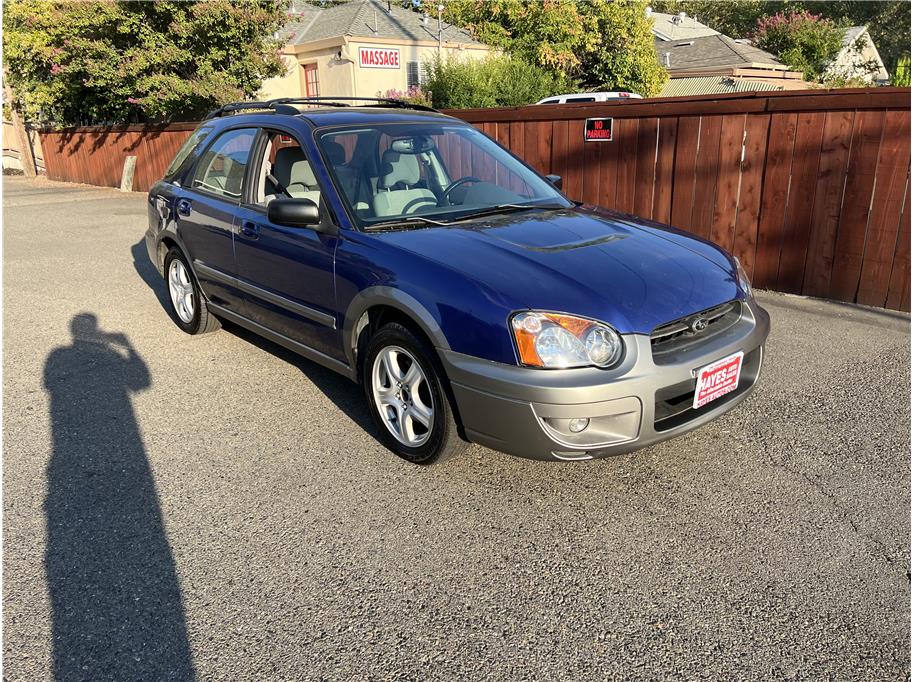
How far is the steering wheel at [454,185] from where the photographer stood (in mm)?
4180

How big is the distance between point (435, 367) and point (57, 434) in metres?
2.35

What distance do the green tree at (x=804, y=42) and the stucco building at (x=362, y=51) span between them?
65.4ft

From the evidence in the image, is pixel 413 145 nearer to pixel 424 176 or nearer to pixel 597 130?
pixel 424 176

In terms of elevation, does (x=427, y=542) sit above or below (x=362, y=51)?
below

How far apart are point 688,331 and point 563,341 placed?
659 millimetres

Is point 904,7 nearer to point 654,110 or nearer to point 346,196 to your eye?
point 654,110

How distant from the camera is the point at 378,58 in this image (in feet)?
98.5

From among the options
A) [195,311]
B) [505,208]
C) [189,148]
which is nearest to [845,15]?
[189,148]

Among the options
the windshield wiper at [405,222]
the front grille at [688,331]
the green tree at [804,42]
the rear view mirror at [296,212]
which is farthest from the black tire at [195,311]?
the green tree at [804,42]

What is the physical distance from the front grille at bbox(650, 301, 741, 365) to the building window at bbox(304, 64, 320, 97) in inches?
1192

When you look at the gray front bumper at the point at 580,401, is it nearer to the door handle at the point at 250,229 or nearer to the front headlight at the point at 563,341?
the front headlight at the point at 563,341

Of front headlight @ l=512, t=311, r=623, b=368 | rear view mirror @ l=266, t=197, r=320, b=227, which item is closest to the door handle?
rear view mirror @ l=266, t=197, r=320, b=227

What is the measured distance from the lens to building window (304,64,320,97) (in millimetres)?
31141

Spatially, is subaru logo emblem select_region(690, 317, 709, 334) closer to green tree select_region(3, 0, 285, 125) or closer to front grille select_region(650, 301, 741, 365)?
front grille select_region(650, 301, 741, 365)
